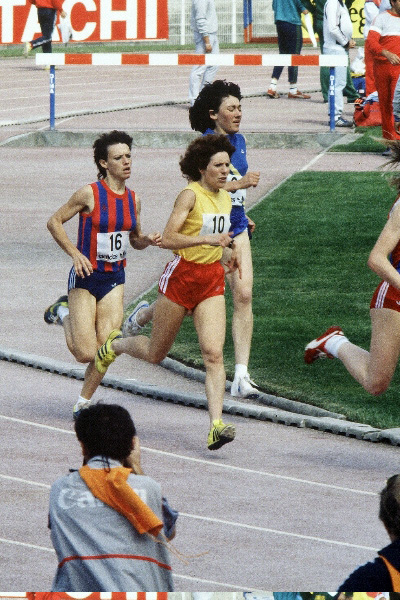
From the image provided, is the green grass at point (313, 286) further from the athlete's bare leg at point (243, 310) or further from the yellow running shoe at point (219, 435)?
the yellow running shoe at point (219, 435)

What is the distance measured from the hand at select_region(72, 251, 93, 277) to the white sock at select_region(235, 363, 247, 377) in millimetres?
1522

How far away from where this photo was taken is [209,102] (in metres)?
10.2

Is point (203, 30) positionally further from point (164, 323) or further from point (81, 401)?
point (164, 323)

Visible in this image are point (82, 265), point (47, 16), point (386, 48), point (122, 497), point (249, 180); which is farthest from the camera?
point (47, 16)

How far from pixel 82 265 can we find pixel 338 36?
47.5 ft

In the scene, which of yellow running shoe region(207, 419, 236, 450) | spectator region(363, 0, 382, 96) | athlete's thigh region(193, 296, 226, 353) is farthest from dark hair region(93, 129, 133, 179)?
spectator region(363, 0, 382, 96)

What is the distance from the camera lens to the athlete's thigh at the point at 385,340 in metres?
8.02

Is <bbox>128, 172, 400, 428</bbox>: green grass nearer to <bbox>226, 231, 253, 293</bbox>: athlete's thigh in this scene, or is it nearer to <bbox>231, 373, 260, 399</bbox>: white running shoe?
<bbox>231, 373, 260, 399</bbox>: white running shoe

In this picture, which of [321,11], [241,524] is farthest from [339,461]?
[321,11]

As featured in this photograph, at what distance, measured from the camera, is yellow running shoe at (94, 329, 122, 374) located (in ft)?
29.9

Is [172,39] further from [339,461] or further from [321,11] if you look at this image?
[339,461]

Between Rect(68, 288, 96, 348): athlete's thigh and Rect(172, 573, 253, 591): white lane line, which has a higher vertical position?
Rect(68, 288, 96, 348): athlete's thigh

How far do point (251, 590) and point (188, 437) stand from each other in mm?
2795

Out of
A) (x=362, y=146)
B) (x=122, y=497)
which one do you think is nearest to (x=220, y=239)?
(x=122, y=497)
